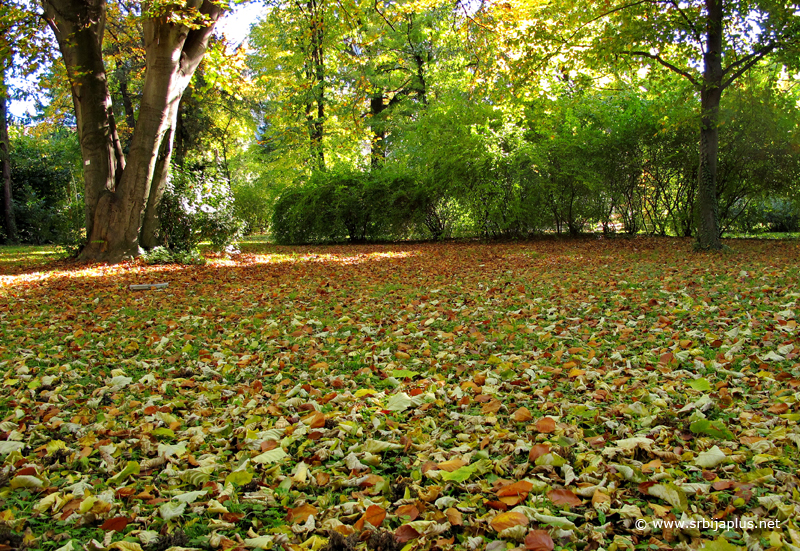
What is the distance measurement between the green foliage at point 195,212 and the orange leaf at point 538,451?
9.66 m

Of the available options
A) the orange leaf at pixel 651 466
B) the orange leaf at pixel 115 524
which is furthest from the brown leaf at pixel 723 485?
the orange leaf at pixel 115 524

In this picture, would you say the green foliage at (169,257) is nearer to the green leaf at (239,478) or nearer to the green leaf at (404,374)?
the green leaf at (404,374)

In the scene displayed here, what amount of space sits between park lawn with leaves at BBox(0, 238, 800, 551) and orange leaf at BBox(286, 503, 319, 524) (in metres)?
0.01

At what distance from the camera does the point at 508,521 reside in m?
1.59

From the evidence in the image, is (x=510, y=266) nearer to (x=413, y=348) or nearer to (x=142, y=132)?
(x=413, y=348)

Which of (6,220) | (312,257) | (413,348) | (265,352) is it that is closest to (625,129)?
(312,257)

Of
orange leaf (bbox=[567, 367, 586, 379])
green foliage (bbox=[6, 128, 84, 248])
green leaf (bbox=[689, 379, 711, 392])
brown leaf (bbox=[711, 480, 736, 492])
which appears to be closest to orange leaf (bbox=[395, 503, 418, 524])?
brown leaf (bbox=[711, 480, 736, 492])

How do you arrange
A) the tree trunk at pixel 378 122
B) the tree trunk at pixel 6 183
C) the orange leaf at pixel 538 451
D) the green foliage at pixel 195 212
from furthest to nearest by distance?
1. the tree trunk at pixel 378 122
2. the tree trunk at pixel 6 183
3. the green foliage at pixel 195 212
4. the orange leaf at pixel 538 451

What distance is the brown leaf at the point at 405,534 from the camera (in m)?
1.56

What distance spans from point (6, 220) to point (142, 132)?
1183cm

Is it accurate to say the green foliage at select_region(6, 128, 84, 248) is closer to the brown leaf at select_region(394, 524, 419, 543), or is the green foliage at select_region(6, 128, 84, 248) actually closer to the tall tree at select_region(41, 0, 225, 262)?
the tall tree at select_region(41, 0, 225, 262)

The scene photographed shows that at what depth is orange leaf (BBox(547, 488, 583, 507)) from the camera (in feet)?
5.54

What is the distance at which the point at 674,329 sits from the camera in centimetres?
381

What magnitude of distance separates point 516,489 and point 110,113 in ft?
35.0
